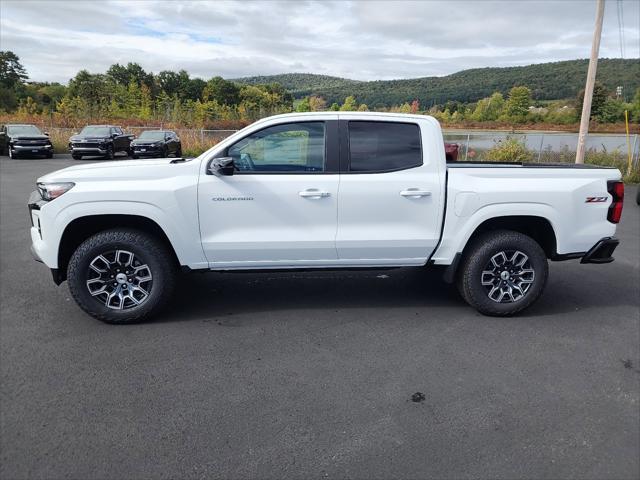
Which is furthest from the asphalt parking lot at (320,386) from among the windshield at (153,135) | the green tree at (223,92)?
the green tree at (223,92)

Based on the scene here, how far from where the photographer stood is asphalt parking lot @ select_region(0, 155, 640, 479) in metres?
2.70

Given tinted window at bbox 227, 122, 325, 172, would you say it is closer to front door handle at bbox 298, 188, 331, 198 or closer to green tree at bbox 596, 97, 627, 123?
front door handle at bbox 298, 188, 331, 198

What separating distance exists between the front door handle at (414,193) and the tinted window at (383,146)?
0.24 metres

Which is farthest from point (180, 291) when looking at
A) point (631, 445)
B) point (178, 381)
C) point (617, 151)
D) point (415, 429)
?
point (617, 151)

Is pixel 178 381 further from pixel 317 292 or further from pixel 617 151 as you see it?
pixel 617 151

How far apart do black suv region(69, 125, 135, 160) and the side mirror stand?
20.4 meters

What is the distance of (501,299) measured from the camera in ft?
15.8

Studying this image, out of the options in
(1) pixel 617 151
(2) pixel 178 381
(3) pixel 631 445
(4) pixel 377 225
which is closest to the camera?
(3) pixel 631 445

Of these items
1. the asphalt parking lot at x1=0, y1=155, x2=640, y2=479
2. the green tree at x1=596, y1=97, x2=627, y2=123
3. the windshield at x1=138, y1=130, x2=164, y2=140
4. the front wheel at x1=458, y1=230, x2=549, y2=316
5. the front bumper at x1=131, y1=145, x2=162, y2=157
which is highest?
the green tree at x1=596, y1=97, x2=627, y2=123

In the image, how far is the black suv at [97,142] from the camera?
22.5m

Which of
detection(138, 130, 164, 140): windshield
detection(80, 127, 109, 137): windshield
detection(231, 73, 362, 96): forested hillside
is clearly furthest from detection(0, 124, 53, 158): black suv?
detection(231, 73, 362, 96): forested hillside

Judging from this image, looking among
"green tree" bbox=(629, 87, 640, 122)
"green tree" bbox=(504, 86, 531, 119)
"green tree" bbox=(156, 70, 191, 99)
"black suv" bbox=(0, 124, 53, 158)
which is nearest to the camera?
"black suv" bbox=(0, 124, 53, 158)

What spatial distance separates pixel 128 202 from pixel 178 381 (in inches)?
66.6

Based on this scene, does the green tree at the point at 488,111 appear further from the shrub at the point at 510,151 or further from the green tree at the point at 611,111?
the shrub at the point at 510,151
